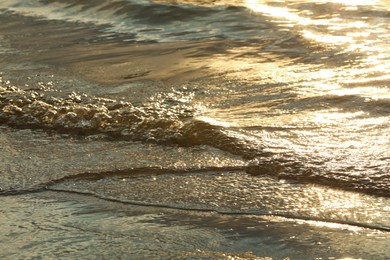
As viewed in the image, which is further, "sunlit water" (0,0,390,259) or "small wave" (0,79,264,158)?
"small wave" (0,79,264,158)

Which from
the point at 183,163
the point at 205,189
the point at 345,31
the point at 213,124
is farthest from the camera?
the point at 345,31

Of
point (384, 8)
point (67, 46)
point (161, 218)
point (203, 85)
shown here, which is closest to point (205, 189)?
point (161, 218)

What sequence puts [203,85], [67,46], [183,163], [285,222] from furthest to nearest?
1. [67,46]
2. [203,85]
3. [183,163]
4. [285,222]

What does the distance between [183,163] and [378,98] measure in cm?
138

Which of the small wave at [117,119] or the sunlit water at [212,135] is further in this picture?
the small wave at [117,119]

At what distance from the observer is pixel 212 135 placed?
4.09 m

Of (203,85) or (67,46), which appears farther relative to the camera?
(67,46)

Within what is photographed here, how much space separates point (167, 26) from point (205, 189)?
17.3ft

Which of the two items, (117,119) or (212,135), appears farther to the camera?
(117,119)

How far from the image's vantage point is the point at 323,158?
359cm

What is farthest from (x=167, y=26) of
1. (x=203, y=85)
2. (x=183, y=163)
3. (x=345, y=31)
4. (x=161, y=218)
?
(x=161, y=218)

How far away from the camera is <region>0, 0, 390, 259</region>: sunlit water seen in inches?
116

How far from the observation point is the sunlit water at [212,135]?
2951mm

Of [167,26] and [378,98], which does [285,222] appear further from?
[167,26]
